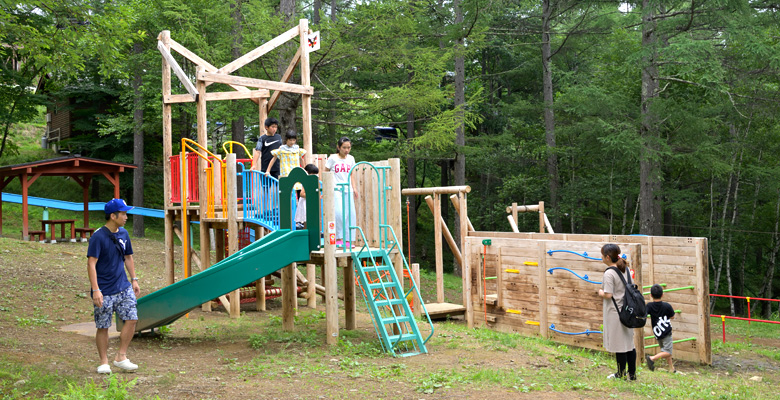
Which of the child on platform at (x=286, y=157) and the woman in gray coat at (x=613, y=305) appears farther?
the child on platform at (x=286, y=157)

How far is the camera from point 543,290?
11094 millimetres

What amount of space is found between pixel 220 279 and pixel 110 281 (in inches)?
74.8

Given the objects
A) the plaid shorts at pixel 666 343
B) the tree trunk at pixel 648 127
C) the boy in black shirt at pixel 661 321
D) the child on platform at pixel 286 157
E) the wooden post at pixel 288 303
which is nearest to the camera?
the boy in black shirt at pixel 661 321

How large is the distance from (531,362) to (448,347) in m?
1.28

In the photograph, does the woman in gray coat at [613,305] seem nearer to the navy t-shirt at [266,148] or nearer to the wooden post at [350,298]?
the wooden post at [350,298]

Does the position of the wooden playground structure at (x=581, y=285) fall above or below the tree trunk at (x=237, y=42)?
below

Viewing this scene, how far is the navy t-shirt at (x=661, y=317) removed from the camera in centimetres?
891

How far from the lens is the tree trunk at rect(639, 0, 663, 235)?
18609 millimetres

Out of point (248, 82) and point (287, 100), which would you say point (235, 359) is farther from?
point (287, 100)

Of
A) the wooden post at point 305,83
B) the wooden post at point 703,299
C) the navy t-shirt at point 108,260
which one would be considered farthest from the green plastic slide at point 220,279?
the wooden post at point 703,299

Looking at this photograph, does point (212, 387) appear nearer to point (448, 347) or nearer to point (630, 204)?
point (448, 347)

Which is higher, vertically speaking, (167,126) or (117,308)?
(167,126)

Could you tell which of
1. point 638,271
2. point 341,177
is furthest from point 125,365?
point 638,271

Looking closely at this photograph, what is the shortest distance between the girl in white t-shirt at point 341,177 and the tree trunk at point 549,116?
1705cm
